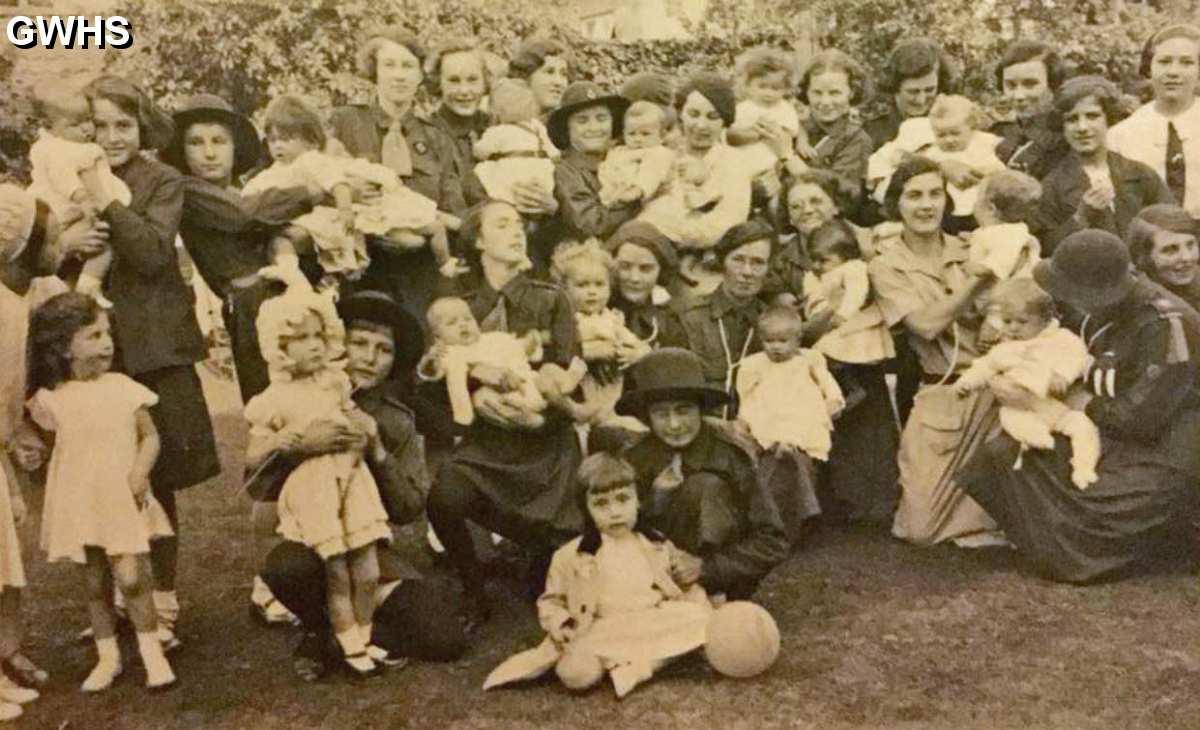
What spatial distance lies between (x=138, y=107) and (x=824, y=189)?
266 centimetres

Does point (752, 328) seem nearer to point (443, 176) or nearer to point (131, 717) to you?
point (443, 176)

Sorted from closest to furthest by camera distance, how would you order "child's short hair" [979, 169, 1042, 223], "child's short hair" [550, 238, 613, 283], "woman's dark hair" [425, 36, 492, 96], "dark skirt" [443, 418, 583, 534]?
"dark skirt" [443, 418, 583, 534]
"child's short hair" [550, 238, 613, 283]
"child's short hair" [979, 169, 1042, 223]
"woman's dark hair" [425, 36, 492, 96]

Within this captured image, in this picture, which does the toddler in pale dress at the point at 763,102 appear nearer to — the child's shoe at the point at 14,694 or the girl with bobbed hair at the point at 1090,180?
the girl with bobbed hair at the point at 1090,180

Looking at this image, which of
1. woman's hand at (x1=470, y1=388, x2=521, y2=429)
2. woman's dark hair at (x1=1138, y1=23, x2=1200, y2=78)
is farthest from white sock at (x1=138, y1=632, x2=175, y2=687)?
woman's dark hair at (x1=1138, y1=23, x2=1200, y2=78)

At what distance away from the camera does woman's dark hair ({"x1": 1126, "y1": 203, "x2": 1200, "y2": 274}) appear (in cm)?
455

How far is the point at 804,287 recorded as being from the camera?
515cm

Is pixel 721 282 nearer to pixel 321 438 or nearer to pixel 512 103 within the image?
pixel 512 103

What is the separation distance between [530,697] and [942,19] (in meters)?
6.67

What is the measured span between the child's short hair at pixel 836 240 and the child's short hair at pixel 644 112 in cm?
78

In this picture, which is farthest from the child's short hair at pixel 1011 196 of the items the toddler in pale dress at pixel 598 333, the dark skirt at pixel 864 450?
the toddler in pale dress at pixel 598 333

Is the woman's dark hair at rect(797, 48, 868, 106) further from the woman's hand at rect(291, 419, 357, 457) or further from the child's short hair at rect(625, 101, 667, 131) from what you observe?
the woman's hand at rect(291, 419, 357, 457)

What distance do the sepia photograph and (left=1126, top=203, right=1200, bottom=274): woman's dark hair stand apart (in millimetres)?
21

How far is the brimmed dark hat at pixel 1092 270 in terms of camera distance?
Answer: 438 cm

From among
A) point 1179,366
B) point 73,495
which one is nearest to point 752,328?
point 1179,366
